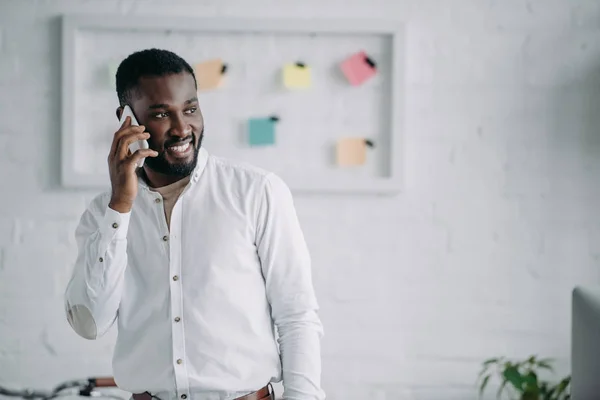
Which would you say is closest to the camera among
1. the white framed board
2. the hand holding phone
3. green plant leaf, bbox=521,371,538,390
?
the hand holding phone

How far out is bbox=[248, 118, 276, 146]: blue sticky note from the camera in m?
2.32

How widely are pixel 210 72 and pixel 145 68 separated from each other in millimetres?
815

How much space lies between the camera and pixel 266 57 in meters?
2.32

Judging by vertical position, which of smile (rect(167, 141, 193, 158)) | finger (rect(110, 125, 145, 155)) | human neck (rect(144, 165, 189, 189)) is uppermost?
finger (rect(110, 125, 145, 155))

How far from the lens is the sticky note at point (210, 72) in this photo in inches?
91.0

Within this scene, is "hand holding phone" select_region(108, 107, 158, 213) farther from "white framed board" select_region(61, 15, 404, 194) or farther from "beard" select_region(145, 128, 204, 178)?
"white framed board" select_region(61, 15, 404, 194)

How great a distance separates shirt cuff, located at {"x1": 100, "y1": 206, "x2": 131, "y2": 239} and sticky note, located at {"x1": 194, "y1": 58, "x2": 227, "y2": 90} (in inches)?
37.8

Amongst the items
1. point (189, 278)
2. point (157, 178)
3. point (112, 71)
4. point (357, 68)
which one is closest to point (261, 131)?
point (357, 68)

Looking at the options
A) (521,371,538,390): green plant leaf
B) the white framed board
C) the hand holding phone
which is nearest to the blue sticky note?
the white framed board

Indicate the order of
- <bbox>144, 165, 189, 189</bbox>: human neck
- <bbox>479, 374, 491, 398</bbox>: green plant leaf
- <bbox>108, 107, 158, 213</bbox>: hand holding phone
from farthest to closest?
<bbox>479, 374, 491, 398</bbox>: green plant leaf → <bbox>144, 165, 189, 189</bbox>: human neck → <bbox>108, 107, 158, 213</bbox>: hand holding phone

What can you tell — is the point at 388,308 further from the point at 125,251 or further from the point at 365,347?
the point at 125,251

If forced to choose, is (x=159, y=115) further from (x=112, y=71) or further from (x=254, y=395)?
(x=112, y=71)

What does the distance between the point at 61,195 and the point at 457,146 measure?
122 centimetres

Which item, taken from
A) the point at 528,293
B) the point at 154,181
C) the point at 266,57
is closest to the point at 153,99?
the point at 154,181
